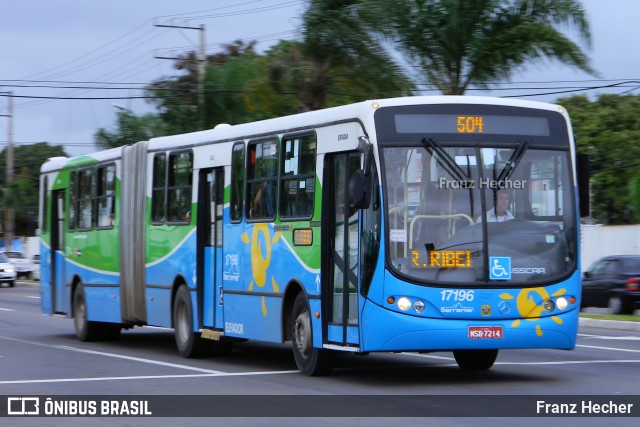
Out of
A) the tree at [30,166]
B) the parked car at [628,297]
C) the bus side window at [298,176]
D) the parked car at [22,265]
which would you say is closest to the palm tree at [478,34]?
the parked car at [628,297]

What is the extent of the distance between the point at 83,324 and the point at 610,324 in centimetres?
1089

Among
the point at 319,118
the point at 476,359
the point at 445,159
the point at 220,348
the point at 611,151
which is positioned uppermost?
the point at 611,151

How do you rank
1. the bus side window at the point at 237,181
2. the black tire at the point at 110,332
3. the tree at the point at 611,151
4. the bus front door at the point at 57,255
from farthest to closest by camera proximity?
the tree at the point at 611,151 → the bus front door at the point at 57,255 → the black tire at the point at 110,332 → the bus side window at the point at 237,181

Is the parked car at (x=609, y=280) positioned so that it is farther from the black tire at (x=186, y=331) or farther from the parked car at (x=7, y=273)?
the parked car at (x=7, y=273)

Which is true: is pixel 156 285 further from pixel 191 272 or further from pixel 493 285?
pixel 493 285

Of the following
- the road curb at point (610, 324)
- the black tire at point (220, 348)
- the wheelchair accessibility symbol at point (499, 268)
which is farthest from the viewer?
the road curb at point (610, 324)

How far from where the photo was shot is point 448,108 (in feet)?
45.4

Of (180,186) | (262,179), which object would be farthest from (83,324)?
(262,179)

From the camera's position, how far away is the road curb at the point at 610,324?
25.4 meters

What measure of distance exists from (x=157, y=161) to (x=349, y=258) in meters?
6.61

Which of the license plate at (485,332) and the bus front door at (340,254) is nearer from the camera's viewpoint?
the license plate at (485,332)

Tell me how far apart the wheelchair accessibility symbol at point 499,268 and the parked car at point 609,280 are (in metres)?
17.6

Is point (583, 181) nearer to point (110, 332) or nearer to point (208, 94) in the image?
point (110, 332)

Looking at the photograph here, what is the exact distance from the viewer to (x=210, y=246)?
58.1 ft
